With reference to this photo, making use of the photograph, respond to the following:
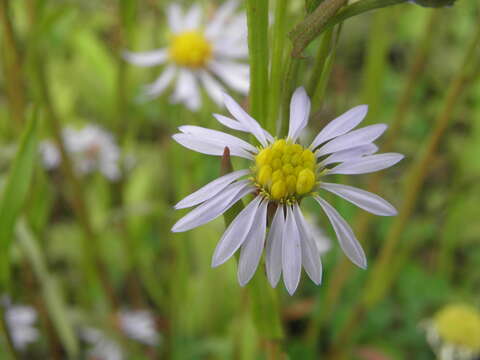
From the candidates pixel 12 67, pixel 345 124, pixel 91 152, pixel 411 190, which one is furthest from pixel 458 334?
pixel 91 152

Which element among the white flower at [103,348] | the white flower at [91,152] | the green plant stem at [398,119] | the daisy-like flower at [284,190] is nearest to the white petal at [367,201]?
the daisy-like flower at [284,190]

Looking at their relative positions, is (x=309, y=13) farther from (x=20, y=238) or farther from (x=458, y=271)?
(x=458, y=271)

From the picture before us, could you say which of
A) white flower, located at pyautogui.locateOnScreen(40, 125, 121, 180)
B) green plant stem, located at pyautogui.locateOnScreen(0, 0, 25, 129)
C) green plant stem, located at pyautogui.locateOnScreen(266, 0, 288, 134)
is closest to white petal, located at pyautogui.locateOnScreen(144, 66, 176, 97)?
green plant stem, located at pyautogui.locateOnScreen(0, 0, 25, 129)

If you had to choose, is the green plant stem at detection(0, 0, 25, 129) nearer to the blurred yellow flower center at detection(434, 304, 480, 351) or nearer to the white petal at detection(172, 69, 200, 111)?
the white petal at detection(172, 69, 200, 111)

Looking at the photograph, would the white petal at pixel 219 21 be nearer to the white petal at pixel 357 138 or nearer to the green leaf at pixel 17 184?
the green leaf at pixel 17 184

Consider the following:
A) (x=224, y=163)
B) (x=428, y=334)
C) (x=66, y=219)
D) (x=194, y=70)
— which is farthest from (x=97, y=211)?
(x=224, y=163)
